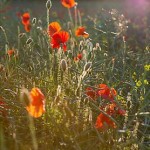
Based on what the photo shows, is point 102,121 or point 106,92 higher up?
point 106,92

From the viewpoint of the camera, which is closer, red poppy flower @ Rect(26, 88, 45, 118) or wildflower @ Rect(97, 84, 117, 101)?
red poppy flower @ Rect(26, 88, 45, 118)

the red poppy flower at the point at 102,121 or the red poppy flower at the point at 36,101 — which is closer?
the red poppy flower at the point at 36,101

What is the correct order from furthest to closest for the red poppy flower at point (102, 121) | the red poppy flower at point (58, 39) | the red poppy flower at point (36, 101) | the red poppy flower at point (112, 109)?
the red poppy flower at point (58, 39)
the red poppy flower at point (112, 109)
the red poppy flower at point (102, 121)
the red poppy flower at point (36, 101)

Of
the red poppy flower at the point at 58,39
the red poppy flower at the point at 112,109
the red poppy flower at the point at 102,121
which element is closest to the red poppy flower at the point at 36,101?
the red poppy flower at the point at 102,121

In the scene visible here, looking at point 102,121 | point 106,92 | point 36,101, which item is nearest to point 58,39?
point 106,92

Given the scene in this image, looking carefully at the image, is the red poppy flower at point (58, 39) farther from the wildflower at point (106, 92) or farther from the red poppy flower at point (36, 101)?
the red poppy flower at point (36, 101)

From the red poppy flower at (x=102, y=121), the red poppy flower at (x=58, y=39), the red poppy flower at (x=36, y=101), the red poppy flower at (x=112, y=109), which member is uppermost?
the red poppy flower at (x=58, y=39)

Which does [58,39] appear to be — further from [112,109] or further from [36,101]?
[36,101]

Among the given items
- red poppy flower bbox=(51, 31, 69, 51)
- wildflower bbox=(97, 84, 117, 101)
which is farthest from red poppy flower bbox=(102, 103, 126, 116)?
red poppy flower bbox=(51, 31, 69, 51)

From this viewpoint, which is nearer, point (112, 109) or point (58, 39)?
point (112, 109)

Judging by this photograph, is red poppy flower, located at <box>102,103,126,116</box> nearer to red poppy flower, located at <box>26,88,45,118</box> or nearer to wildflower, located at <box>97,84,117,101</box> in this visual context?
wildflower, located at <box>97,84,117,101</box>

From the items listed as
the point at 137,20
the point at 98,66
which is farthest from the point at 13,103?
the point at 137,20

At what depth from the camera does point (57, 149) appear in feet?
4.82

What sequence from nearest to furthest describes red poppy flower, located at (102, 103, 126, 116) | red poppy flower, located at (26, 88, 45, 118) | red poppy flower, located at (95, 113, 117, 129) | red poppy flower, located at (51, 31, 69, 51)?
red poppy flower, located at (26, 88, 45, 118), red poppy flower, located at (95, 113, 117, 129), red poppy flower, located at (102, 103, 126, 116), red poppy flower, located at (51, 31, 69, 51)
